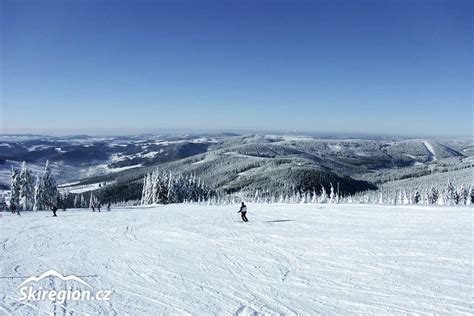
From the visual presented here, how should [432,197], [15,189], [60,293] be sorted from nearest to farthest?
[60,293]
[15,189]
[432,197]

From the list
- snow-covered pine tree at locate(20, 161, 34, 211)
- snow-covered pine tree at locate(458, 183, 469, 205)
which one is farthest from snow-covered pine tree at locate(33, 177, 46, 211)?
snow-covered pine tree at locate(458, 183, 469, 205)

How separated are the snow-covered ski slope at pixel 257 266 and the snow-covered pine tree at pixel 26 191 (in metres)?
44.1

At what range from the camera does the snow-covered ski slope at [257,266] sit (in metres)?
9.47

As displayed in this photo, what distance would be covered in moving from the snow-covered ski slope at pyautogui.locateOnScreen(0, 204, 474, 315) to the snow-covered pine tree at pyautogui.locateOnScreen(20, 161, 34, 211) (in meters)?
44.1

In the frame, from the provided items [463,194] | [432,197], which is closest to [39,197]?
[432,197]

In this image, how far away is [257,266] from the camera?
43.1 feet

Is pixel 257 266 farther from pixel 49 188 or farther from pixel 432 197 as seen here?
pixel 432 197

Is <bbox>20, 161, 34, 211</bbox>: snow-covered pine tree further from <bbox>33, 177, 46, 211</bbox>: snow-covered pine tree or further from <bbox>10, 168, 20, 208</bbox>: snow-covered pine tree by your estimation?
<bbox>33, 177, 46, 211</bbox>: snow-covered pine tree

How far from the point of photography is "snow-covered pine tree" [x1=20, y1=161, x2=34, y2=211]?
59.7m

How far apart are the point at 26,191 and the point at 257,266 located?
60577 mm

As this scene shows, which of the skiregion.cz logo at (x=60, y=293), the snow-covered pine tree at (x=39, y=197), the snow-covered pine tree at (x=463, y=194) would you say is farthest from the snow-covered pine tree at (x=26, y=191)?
the snow-covered pine tree at (x=463, y=194)

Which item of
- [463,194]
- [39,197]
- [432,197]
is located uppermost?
[39,197]

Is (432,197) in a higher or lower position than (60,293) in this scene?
lower

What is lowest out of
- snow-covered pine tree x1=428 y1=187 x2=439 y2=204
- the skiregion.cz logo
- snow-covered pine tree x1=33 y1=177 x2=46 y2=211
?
snow-covered pine tree x1=428 y1=187 x2=439 y2=204
